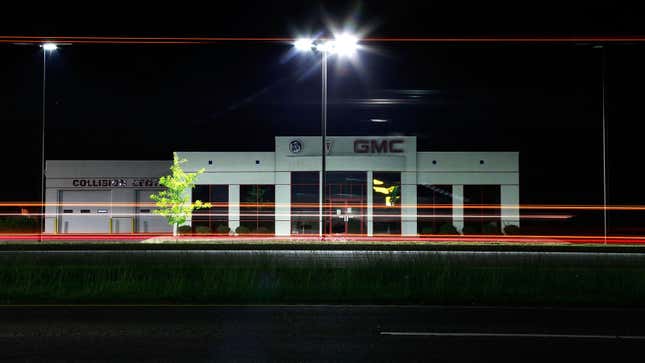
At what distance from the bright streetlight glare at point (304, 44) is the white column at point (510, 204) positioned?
1670 cm

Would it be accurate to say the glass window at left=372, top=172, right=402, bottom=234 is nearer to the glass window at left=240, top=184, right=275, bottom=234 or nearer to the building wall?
the glass window at left=240, top=184, right=275, bottom=234

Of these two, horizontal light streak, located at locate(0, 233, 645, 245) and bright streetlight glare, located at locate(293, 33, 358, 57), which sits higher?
bright streetlight glare, located at locate(293, 33, 358, 57)

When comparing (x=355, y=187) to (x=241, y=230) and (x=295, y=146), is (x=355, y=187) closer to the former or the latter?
(x=295, y=146)

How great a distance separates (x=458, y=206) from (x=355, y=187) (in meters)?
6.37

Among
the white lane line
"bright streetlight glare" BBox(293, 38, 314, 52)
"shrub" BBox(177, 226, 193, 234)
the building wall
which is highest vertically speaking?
"bright streetlight glare" BBox(293, 38, 314, 52)

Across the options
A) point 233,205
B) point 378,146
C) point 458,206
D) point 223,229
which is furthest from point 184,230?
point 458,206

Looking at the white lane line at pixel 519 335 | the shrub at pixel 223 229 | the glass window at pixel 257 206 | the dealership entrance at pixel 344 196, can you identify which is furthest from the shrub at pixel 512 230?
the white lane line at pixel 519 335

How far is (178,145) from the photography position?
5497 cm

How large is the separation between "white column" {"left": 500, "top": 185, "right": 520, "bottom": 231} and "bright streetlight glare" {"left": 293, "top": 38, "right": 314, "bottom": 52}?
16696 millimetres

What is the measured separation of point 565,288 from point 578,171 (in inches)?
1868

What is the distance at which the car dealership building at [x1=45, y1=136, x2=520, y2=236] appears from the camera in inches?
1382

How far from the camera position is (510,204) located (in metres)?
35.4

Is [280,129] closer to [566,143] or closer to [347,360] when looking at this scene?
[566,143]

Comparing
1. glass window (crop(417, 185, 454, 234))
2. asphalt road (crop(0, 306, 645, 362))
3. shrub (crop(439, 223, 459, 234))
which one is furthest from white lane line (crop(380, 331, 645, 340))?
glass window (crop(417, 185, 454, 234))
